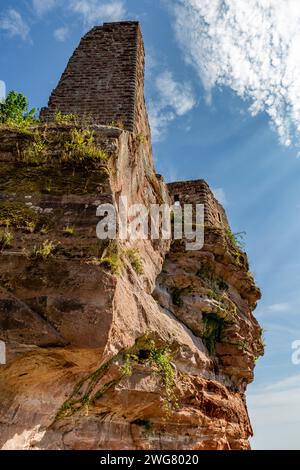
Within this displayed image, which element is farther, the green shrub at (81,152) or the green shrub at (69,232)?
the green shrub at (81,152)

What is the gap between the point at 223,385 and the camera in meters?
8.19

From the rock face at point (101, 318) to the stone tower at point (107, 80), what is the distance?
9 cm

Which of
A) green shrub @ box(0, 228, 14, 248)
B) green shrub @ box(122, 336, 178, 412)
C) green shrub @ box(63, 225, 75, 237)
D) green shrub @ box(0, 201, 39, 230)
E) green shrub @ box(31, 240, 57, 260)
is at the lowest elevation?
green shrub @ box(122, 336, 178, 412)

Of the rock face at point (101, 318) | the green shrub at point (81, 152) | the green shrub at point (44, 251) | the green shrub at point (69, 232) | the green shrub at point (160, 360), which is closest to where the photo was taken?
the rock face at point (101, 318)

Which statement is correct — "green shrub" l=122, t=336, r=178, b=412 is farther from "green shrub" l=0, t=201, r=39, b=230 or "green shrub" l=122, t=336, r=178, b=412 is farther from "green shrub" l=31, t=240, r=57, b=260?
"green shrub" l=0, t=201, r=39, b=230

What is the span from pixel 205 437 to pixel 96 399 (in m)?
2.55

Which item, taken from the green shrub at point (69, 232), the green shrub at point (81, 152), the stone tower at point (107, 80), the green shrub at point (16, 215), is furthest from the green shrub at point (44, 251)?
the stone tower at point (107, 80)

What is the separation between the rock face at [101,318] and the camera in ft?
13.6

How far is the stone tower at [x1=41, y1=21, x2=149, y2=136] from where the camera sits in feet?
26.8

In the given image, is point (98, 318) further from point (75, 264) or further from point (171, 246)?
point (171, 246)

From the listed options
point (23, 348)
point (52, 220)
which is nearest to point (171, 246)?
point (52, 220)

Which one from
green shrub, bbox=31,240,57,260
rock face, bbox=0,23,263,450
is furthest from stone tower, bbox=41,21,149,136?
green shrub, bbox=31,240,57,260

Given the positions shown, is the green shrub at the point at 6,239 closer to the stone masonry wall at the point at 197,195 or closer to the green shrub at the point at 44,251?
Result: the green shrub at the point at 44,251

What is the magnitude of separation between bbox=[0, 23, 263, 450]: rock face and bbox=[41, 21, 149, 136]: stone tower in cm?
9
